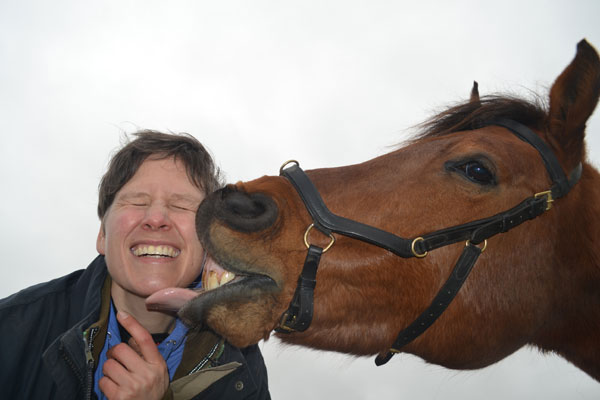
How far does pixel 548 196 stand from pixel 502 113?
74 centimetres

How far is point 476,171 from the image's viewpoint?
98.4 inches

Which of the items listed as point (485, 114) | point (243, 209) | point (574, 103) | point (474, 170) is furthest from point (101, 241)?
point (574, 103)

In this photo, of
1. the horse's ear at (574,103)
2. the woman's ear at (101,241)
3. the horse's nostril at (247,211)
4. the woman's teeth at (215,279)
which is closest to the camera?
the horse's nostril at (247,211)

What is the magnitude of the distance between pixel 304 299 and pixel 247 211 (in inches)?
22.8

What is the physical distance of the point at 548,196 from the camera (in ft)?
8.53

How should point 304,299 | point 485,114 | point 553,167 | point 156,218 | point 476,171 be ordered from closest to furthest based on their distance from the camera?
point 304,299
point 476,171
point 553,167
point 156,218
point 485,114

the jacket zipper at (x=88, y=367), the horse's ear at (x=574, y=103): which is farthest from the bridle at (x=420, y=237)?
the jacket zipper at (x=88, y=367)

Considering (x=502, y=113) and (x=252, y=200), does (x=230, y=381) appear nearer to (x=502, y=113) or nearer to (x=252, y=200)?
(x=252, y=200)

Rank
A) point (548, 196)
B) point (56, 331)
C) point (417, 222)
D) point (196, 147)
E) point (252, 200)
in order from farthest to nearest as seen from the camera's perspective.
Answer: point (196, 147) < point (56, 331) < point (548, 196) < point (417, 222) < point (252, 200)

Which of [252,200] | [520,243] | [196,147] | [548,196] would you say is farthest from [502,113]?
[196,147]

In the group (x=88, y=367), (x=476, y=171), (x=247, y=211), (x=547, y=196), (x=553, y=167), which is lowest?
(x=88, y=367)

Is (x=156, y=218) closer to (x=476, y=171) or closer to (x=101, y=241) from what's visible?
(x=101, y=241)

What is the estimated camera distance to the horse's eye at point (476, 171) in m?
2.50

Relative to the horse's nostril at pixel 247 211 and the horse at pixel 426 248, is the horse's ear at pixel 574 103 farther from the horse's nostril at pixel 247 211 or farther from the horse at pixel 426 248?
the horse's nostril at pixel 247 211
